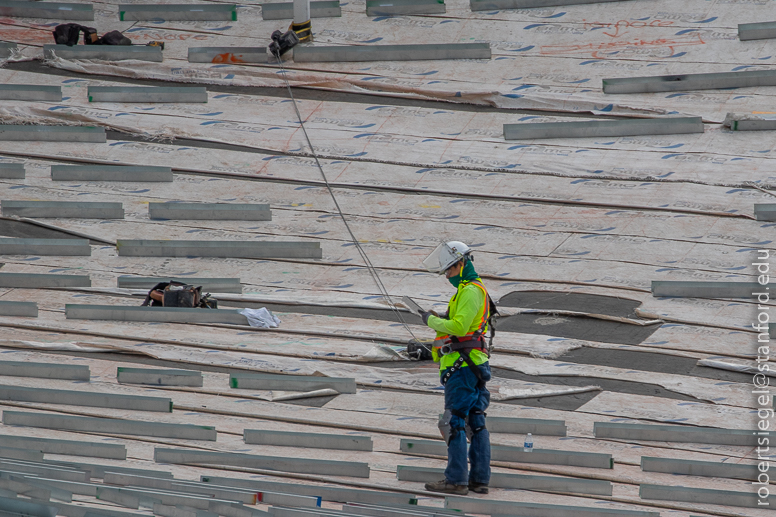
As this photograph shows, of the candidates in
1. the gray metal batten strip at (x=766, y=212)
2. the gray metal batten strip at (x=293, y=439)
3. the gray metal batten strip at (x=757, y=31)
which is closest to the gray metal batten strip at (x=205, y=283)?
the gray metal batten strip at (x=293, y=439)

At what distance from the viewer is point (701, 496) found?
6.59 meters

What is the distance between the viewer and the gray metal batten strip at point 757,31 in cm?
1212

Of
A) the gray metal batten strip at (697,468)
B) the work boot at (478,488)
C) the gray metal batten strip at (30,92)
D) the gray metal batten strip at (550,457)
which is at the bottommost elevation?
Result: the work boot at (478,488)

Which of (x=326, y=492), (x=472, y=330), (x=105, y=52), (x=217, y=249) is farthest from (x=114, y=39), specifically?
(x=326, y=492)

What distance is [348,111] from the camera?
12.0m

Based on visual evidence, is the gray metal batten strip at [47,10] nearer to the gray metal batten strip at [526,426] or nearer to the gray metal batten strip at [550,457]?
the gray metal batten strip at [526,426]

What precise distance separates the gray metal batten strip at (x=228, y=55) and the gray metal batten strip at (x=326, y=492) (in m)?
7.29

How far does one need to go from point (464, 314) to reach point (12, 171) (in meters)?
6.79

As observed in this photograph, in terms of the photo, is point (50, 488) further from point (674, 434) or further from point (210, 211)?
point (210, 211)

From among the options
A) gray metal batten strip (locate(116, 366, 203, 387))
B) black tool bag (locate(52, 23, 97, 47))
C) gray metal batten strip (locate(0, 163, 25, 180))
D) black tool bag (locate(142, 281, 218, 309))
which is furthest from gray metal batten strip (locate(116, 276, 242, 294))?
black tool bag (locate(52, 23, 97, 47))

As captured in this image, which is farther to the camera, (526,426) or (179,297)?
(179,297)

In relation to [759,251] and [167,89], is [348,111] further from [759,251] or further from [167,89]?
[759,251]

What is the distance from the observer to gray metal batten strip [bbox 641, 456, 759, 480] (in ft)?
22.9

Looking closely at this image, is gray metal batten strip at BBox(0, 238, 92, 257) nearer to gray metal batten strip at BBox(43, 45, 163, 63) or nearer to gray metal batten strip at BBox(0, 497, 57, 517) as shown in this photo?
gray metal batten strip at BBox(43, 45, 163, 63)
